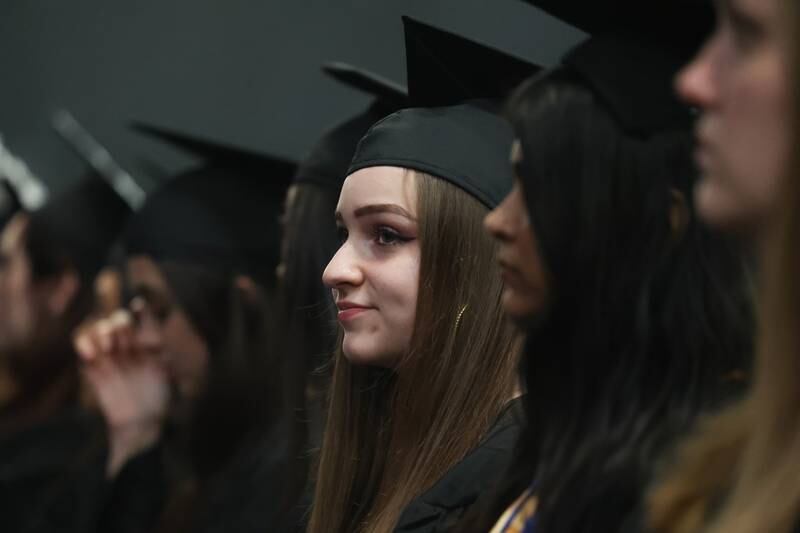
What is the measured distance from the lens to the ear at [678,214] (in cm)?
146

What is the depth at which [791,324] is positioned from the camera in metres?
1.20

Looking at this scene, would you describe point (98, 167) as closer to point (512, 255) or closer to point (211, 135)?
point (211, 135)

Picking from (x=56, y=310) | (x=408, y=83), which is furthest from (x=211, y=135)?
(x=408, y=83)

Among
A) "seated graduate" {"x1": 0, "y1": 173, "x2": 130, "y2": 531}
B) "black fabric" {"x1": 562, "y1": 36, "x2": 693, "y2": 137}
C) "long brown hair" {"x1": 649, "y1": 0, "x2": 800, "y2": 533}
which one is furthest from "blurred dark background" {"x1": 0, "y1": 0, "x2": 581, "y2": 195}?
"long brown hair" {"x1": 649, "y1": 0, "x2": 800, "y2": 533}

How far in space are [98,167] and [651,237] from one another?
4197 mm

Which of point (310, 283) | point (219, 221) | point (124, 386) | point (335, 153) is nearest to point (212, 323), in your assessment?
point (219, 221)

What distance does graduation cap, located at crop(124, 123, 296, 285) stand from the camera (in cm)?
359

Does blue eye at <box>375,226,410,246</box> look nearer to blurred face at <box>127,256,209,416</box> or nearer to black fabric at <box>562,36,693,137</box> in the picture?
black fabric at <box>562,36,693,137</box>

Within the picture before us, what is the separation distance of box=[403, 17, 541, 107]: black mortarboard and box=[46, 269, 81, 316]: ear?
3144mm

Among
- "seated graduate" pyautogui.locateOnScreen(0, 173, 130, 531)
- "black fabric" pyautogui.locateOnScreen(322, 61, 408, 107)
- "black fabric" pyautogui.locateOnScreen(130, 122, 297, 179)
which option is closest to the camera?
"black fabric" pyautogui.locateOnScreen(322, 61, 408, 107)

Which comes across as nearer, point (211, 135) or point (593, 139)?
point (593, 139)

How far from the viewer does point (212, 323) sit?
3.68 metres

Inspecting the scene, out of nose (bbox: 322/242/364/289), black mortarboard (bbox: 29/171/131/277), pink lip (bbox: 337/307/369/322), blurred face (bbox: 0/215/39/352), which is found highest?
nose (bbox: 322/242/364/289)

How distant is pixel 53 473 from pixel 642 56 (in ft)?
12.5
